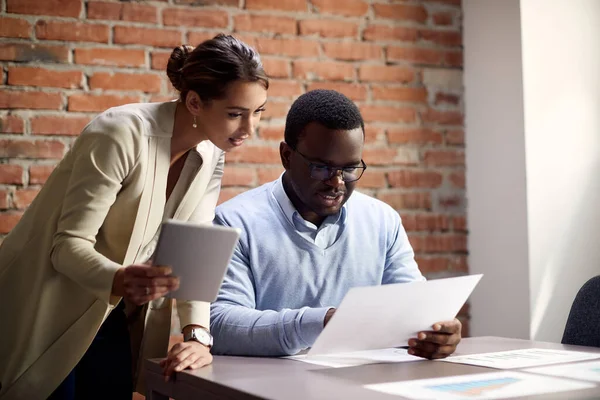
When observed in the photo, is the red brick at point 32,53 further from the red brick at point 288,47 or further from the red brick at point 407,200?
the red brick at point 407,200

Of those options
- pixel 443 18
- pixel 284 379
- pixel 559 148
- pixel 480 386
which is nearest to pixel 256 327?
pixel 284 379

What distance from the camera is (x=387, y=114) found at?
3.19 m

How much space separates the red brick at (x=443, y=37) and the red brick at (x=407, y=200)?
2.07ft

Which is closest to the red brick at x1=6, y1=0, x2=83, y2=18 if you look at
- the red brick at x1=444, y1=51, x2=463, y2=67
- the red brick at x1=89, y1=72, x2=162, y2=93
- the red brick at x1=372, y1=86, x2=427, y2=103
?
the red brick at x1=89, y1=72, x2=162, y2=93

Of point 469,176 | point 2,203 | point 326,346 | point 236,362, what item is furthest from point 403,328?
point 469,176

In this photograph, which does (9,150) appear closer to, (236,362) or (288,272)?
(288,272)

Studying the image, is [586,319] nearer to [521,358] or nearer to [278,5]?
[521,358]

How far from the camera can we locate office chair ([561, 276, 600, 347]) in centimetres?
205

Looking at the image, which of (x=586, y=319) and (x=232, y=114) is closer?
(x=232, y=114)

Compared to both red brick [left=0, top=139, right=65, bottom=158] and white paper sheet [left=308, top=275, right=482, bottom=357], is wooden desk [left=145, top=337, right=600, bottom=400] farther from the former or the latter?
red brick [left=0, top=139, right=65, bottom=158]

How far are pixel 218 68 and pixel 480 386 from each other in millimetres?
920

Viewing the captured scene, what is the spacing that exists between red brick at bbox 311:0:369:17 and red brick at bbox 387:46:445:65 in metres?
0.19

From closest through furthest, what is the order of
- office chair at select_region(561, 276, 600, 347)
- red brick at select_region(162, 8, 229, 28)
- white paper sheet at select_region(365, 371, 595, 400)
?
white paper sheet at select_region(365, 371, 595, 400)
office chair at select_region(561, 276, 600, 347)
red brick at select_region(162, 8, 229, 28)

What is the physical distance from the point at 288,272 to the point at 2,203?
1.13 metres
